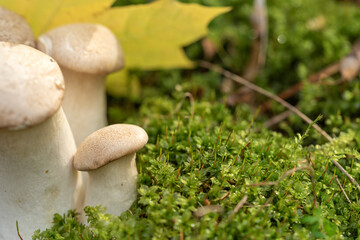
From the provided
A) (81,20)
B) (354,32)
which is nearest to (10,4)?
(81,20)

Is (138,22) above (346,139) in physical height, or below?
above

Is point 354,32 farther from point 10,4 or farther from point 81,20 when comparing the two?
point 10,4

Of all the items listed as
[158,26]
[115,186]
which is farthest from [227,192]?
[158,26]

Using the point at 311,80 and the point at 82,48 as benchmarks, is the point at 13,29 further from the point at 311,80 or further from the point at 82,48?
the point at 311,80

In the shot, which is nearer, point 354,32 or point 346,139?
point 346,139

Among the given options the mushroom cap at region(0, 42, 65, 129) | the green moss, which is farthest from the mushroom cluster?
the green moss

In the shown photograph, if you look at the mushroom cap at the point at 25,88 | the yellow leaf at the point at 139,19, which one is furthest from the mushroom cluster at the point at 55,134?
the yellow leaf at the point at 139,19
